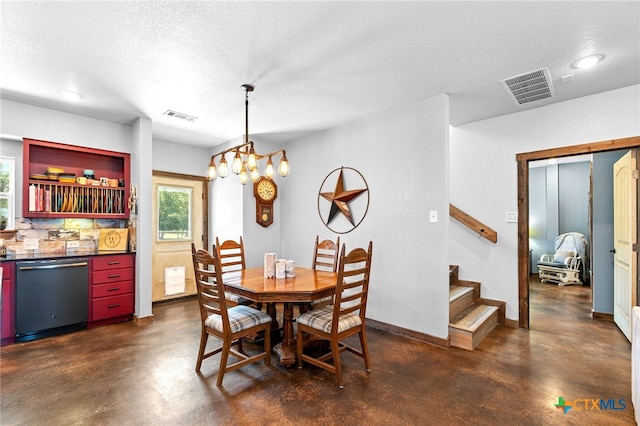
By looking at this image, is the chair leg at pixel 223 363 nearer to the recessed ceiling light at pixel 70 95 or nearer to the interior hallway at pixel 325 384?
the interior hallway at pixel 325 384

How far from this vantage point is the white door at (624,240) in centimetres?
313

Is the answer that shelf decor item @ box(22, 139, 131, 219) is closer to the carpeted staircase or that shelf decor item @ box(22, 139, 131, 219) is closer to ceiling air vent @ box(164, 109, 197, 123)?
ceiling air vent @ box(164, 109, 197, 123)

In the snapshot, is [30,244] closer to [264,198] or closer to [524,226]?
[264,198]

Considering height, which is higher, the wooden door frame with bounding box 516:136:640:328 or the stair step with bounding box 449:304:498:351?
the wooden door frame with bounding box 516:136:640:328

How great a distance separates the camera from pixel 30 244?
3.55 m

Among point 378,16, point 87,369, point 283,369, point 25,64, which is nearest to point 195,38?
point 378,16

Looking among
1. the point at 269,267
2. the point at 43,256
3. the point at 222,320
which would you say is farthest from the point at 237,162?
the point at 43,256

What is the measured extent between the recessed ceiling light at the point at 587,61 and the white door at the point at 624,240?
1299 millimetres

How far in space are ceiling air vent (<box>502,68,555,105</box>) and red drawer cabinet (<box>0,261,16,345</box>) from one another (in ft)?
17.3

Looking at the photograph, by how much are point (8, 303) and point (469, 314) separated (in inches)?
195

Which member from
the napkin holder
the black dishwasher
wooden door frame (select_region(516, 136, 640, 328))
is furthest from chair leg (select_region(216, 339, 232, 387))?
wooden door frame (select_region(516, 136, 640, 328))

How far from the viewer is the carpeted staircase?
9.91 ft

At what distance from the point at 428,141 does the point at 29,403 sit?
13.2ft

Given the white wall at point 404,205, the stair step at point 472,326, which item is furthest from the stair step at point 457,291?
the white wall at point 404,205
